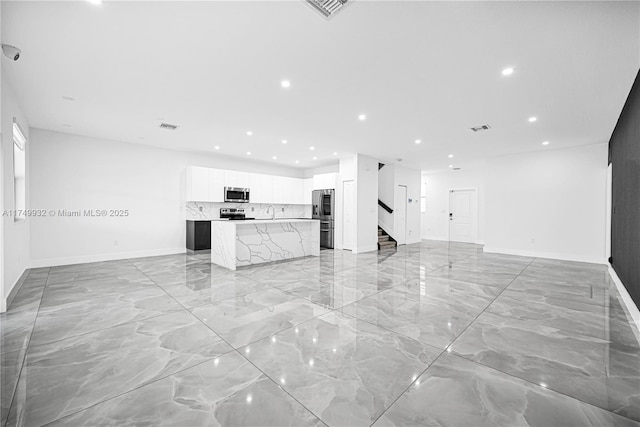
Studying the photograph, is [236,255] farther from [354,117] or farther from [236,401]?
[236,401]

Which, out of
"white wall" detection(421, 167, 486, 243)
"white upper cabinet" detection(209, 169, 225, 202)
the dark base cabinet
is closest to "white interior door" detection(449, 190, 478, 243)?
"white wall" detection(421, 167, 486, 243)

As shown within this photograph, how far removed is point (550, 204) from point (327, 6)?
26.2ft

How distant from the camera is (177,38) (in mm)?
Result: 2713

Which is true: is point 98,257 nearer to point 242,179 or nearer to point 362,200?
point 242,179

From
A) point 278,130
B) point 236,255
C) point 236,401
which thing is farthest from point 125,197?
point 236,401

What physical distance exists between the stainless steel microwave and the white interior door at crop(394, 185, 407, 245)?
206 inches

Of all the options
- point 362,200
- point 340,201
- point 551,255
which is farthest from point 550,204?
point 340,201


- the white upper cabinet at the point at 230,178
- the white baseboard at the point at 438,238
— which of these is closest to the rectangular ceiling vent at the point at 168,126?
the white upper cabinet at the point at 230,178

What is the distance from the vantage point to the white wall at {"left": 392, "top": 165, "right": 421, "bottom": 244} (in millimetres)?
10273

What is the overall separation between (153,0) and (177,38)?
477mm

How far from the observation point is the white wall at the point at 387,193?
9.77 m

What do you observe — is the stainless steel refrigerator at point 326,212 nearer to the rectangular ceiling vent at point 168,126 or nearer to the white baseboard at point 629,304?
the rectangular ceiling vent at point 168,126

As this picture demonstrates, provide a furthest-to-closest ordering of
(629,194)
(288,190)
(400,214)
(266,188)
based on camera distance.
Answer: (400,214)
(288,190)
(266,188)
(629,194)

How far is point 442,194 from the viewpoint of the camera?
11.6m
